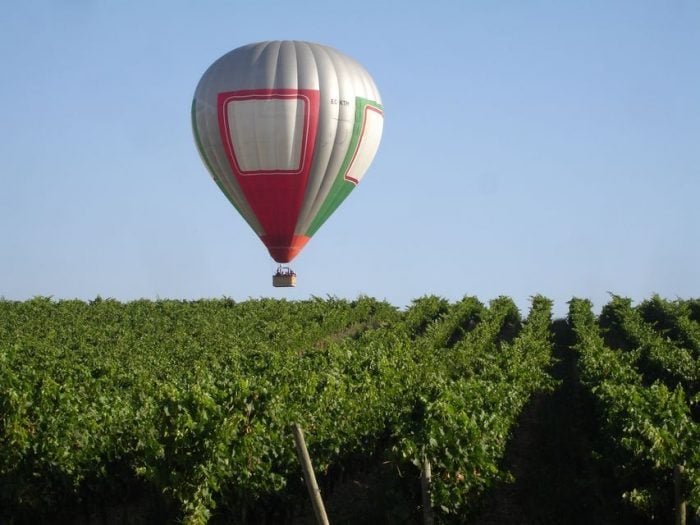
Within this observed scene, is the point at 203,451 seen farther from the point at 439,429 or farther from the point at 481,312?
the point at 481,312

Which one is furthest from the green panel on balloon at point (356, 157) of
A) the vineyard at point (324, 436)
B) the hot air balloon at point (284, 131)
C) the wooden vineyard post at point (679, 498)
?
the wooden vineyard post at point (679, 498)

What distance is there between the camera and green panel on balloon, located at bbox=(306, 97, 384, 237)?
40.2 meters

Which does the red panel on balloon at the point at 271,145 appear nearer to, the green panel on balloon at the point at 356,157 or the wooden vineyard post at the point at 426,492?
the green panel on balloon at the point at 356,157

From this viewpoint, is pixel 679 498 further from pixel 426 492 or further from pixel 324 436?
pixel 324 436

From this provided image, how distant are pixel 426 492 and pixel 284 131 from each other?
23317 mm

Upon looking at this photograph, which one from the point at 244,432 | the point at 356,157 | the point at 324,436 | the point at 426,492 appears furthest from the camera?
the point at 356,157

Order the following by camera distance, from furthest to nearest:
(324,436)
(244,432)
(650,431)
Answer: (324,436) → (244,432) → (650,431)

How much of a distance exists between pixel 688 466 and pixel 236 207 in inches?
1023

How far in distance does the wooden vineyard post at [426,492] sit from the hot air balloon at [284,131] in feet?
75.5

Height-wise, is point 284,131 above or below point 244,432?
above

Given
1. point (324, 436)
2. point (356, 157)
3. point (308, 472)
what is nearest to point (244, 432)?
point (324, 436)

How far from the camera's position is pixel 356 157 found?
4078cm

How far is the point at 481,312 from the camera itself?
5419 cm

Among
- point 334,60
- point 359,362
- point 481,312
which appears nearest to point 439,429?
point 359,362
